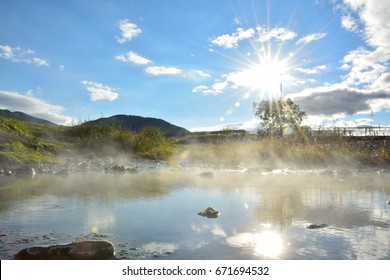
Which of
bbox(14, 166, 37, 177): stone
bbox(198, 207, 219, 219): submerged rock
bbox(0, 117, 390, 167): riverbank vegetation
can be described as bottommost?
bbox(198, 207, 219, 219): submerged rock

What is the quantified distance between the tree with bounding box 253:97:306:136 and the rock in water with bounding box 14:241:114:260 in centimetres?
3250

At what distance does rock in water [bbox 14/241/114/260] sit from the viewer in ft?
12.6

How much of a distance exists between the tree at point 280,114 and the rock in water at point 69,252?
32496 millimetres

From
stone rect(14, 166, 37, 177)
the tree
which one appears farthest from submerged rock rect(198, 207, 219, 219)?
the tree

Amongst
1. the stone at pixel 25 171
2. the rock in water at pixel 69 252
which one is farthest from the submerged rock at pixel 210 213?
the stone at pixel 25 171

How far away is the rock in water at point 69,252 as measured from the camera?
3.83 m

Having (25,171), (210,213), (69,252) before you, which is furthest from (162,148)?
(69,252)

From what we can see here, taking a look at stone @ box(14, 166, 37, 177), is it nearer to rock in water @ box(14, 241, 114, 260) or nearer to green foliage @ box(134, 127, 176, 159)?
green foliage @ box(134, 127, 176, 159)

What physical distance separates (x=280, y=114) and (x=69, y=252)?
34.6 meters

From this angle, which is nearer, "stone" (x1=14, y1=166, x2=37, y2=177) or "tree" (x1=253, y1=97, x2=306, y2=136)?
"stone" (x1=14, y1=166, x2=37, y2=177)

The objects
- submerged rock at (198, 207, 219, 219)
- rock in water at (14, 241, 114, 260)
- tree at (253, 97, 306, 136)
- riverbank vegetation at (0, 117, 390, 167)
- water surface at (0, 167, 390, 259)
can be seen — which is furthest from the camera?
tree at (253, 97, 306, 136)

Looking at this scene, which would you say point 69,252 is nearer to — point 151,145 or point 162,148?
point 151,145

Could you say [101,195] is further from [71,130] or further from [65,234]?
[71,130]

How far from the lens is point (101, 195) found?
8203 mm
